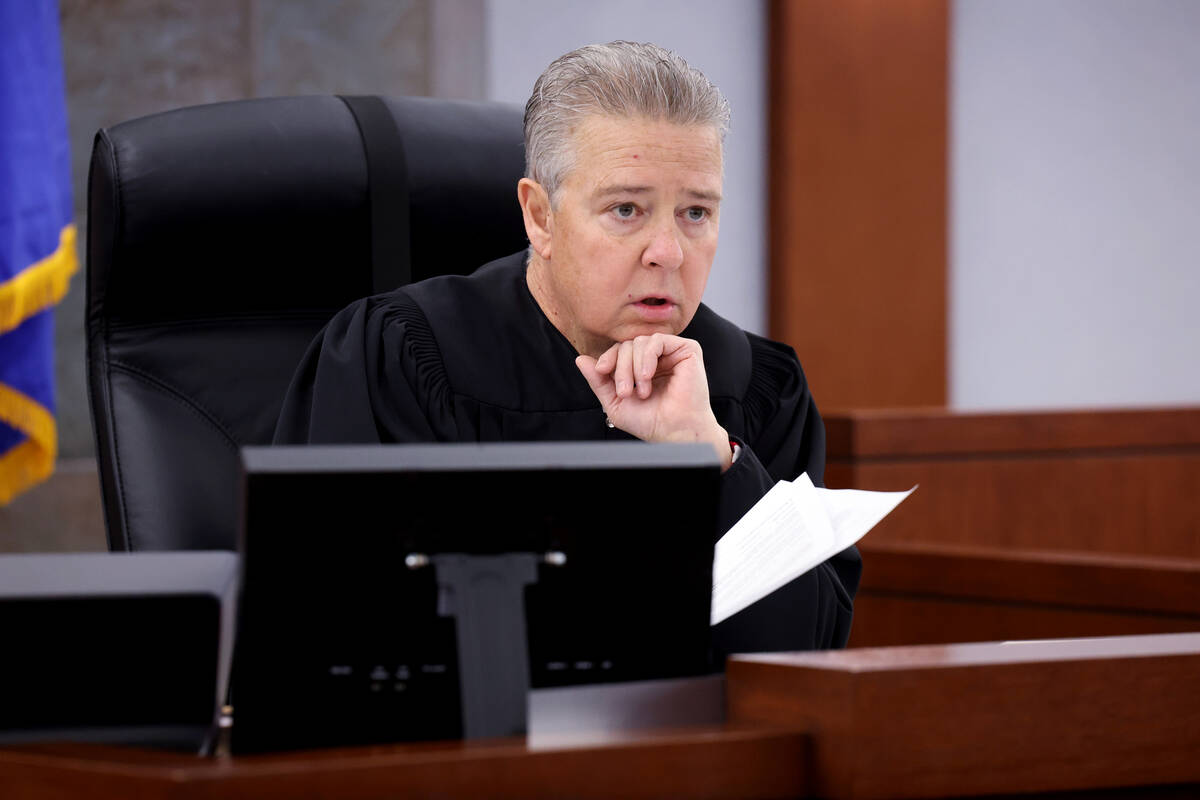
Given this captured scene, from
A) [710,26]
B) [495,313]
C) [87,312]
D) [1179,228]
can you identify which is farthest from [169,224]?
[1179,228]

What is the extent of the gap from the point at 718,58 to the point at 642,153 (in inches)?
104

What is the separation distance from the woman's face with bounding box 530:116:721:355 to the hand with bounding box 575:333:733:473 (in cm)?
6

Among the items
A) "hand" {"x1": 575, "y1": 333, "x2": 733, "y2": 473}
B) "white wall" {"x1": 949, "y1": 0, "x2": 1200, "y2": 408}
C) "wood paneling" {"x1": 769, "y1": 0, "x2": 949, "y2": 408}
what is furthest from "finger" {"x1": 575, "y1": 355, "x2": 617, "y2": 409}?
"white wall" {"x1": 949, "y1": 0, "x2": 1200, "y2": 408}

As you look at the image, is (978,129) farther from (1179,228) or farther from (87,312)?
(87,312)

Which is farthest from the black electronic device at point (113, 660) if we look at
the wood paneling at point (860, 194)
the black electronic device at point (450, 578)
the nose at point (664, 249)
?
the wood paneling at point (860, 194)

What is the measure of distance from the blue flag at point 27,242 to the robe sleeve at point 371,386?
39.3 inches

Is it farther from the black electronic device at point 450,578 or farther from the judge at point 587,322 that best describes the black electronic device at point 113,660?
the judge at point 587,322

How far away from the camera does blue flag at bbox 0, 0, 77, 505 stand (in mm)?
2342

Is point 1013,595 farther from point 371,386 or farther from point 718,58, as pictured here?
point 718,58

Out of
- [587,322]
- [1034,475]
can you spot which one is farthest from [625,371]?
[1034,475]

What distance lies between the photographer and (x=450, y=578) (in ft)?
2.75

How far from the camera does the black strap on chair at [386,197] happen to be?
1745 mm

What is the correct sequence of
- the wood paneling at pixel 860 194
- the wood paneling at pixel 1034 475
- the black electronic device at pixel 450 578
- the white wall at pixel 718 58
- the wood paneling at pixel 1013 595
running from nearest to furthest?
the black electronic device at pixel 450 578 < the wood paneling at pixel 1013 595 < the wood paneling at pixel 1034 475 < the white wall at pixel 718 58 < the wood paneling at pixel 860 194

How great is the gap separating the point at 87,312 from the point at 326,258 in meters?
0.31
